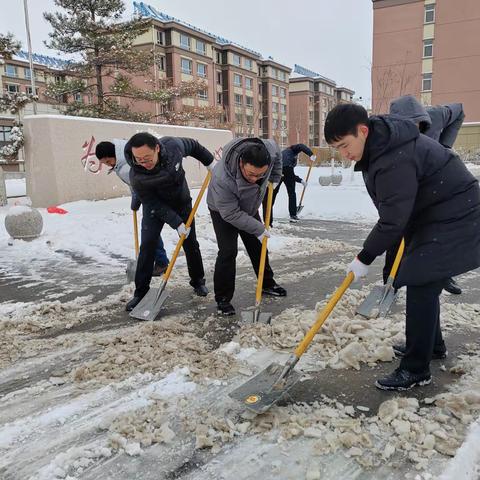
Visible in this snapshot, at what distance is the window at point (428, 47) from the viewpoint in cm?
2997

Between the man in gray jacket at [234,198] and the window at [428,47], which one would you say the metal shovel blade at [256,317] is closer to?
the man in gray jacket at [234,198]

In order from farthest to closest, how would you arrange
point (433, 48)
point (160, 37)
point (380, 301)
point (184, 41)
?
point (184, 41)
point (160, 37)
point (433, 48)
point (380, 301)

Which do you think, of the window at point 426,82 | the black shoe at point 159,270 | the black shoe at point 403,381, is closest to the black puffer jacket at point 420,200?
the black shoe at point 403,381

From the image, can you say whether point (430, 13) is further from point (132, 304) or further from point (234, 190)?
point (132, 304)

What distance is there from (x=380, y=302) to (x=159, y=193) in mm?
2154

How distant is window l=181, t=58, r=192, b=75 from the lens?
119 feet

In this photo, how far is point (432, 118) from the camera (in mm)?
3977

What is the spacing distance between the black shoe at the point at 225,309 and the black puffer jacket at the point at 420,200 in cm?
170

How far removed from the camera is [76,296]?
456 centimetres

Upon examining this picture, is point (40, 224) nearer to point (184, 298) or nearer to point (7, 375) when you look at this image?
point (184, 298)

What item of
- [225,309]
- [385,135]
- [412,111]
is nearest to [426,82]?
[412,111]

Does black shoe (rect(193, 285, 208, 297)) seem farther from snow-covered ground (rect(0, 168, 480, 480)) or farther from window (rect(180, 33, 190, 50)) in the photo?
window (rect(180, 33, 190, 50))

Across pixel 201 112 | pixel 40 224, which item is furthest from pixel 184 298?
pixel 201 112

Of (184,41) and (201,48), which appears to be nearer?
(184,41)
